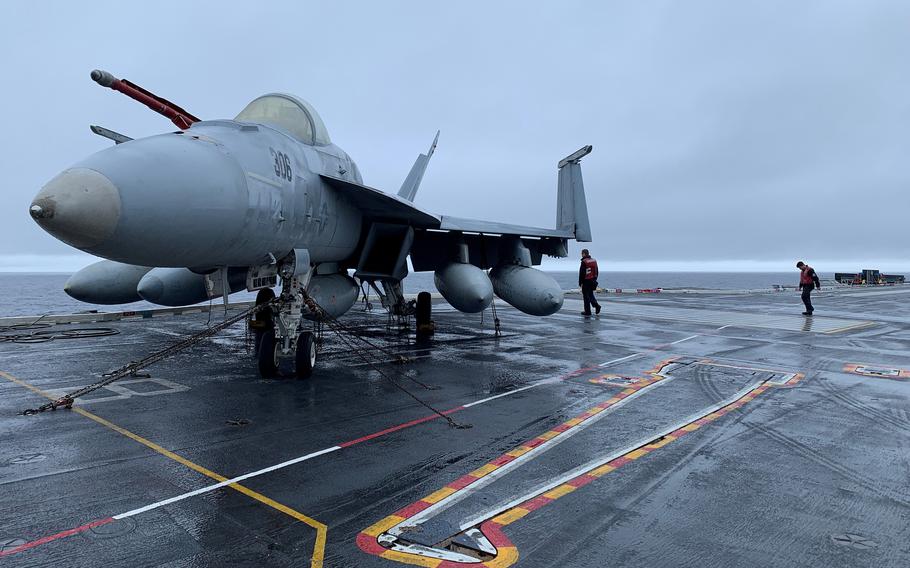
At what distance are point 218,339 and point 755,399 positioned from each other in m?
11.9

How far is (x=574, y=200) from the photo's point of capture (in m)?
17.4

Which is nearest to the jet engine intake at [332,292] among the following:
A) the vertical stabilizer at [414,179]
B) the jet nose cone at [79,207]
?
the jet nose cone at [79,207]

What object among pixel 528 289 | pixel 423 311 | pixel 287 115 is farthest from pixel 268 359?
pixel 528 289

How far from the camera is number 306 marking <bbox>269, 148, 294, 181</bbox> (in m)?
6.75

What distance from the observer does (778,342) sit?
13586 mm

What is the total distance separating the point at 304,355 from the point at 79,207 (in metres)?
4.52

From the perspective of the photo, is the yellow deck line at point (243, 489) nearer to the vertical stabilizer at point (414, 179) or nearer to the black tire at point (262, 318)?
the black tire at point (262, 318)

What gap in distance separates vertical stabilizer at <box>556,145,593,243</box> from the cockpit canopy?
420 inches

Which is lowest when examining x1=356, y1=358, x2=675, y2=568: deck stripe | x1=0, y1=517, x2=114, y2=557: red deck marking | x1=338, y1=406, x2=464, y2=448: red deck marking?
x1=338, y1=406, x2=464, y2=448: red deck marking

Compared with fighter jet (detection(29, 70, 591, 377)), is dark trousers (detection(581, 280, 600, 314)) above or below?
below

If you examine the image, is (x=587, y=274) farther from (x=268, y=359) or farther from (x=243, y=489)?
(x=243, y=489)

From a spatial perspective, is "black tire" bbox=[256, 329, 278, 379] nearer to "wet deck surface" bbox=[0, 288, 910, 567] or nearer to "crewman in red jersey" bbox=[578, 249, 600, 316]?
"wet deck surface" bbox=[0, 288, 910, 567]

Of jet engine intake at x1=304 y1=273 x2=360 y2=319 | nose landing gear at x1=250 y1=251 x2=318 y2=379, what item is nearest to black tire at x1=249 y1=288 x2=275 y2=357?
jet engine intake at x1=304 y1=273 x2=360 y2=319

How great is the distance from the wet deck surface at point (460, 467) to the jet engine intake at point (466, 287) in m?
2.04
